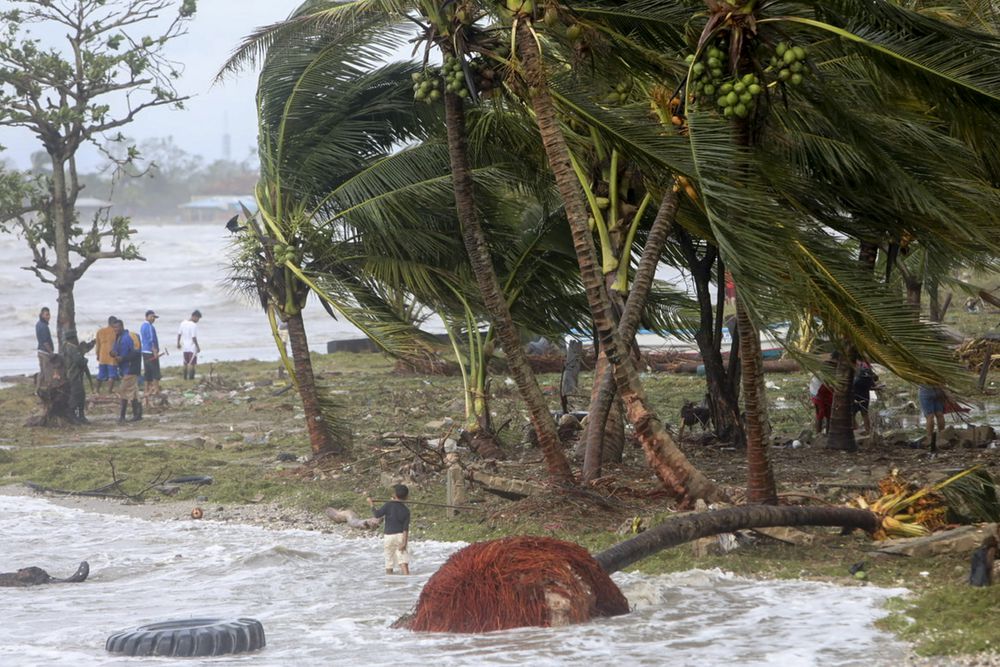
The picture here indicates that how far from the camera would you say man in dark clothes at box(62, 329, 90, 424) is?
62.7ft

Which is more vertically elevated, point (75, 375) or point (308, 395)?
point (75, 375)

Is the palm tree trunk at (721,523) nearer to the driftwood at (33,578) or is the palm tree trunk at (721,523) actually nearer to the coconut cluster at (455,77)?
the coconut cluster at (455,77)

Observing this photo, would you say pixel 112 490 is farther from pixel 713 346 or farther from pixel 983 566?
pixel 983 566

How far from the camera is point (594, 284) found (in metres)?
9.74

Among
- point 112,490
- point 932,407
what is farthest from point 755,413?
point 112,490

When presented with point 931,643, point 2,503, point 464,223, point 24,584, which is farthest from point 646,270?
point 2,503

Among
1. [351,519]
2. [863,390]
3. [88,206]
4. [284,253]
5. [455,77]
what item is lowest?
[351,519]

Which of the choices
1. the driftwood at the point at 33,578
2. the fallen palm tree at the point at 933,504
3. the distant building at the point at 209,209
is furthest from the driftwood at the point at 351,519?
the distant building at the point at 209,209

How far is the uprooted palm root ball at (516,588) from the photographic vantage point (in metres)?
7.64

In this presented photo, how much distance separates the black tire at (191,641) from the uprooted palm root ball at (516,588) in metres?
1.08

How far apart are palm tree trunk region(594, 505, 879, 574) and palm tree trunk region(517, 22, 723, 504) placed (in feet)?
3.67

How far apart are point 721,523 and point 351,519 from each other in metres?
4.33

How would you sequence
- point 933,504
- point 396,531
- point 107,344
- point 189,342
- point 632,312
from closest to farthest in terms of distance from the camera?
point 933,504 < point 396,531 < point 632,312 < point 107,344 < point 189,342

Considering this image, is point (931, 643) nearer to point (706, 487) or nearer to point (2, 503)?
point (706, 487)
